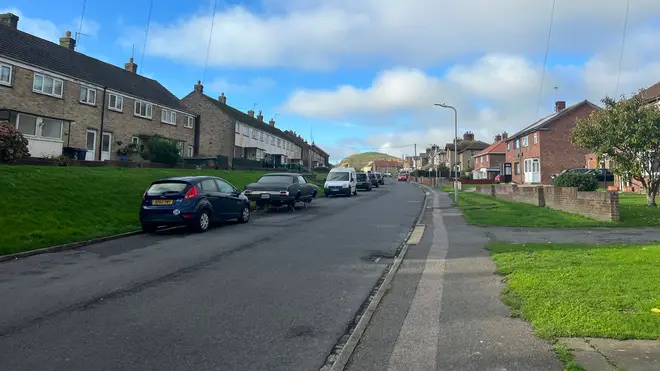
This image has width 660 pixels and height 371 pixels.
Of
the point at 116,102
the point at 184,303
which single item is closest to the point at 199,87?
the point at 116,102

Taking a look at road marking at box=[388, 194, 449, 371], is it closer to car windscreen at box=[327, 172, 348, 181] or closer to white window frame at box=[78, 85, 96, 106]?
car windscreen at box=[327, 172, 348, 181]

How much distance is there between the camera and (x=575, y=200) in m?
16.1

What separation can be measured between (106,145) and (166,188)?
22930mm

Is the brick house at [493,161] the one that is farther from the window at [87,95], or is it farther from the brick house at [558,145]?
the window at [87,95]

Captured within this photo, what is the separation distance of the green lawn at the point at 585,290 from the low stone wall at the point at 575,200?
5730 mm

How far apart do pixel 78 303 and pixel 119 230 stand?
6698mm

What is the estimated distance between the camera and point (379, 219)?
16.2 meters

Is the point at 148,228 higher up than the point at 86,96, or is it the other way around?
the point at 86,96

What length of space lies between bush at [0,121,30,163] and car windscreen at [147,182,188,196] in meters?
7.66

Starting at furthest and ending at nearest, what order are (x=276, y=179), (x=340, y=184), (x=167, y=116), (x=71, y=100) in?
(x=167, y=116) → (x=340, y=184) → (x=71, y=100) → (x=276, y=179)

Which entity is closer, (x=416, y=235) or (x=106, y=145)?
(x=416, y=235)

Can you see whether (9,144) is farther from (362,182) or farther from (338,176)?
(362,182)

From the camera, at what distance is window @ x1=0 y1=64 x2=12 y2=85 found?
2394cm

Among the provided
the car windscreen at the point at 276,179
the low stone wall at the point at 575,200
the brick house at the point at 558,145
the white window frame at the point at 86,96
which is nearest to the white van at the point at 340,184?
the car windscreen at the point at 276,179
